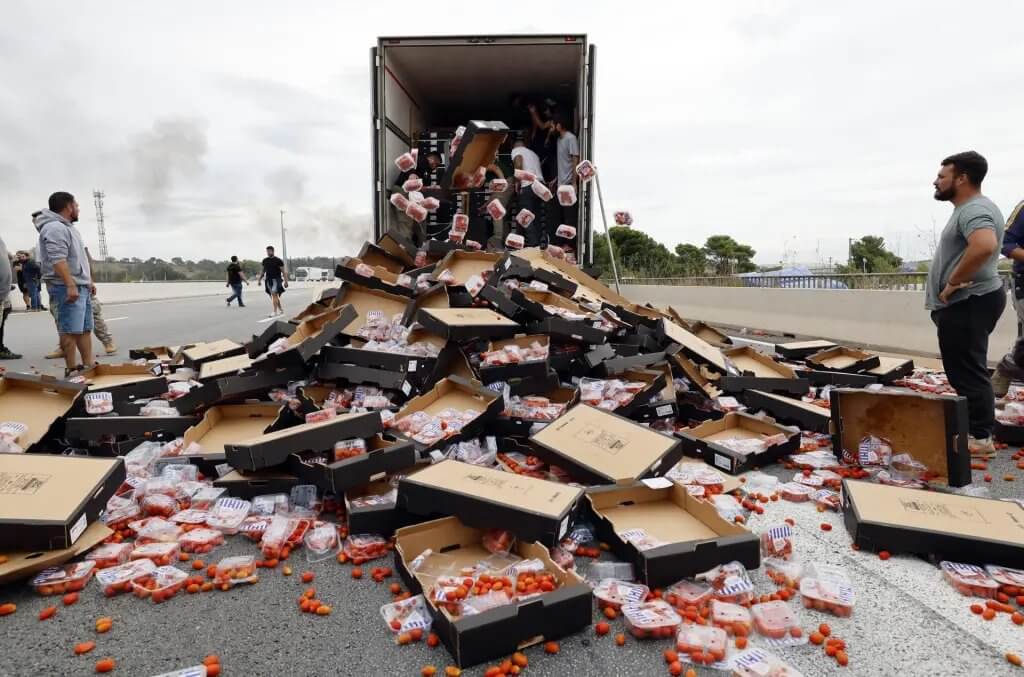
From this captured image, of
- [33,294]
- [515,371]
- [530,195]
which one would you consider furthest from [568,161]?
[33,294]

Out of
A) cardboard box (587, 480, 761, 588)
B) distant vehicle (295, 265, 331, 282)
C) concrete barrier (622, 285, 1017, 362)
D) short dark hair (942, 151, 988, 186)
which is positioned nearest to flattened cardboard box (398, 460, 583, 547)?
cardboard box (587, 480, 761, 588)

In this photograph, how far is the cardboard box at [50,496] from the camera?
228 centimetres

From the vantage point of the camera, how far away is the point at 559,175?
8188 mm

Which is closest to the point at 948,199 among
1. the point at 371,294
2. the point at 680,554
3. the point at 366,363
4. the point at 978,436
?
the point at 978,436

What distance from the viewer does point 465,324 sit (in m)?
4.24

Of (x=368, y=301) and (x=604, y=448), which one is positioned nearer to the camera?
(x=604, y=448)

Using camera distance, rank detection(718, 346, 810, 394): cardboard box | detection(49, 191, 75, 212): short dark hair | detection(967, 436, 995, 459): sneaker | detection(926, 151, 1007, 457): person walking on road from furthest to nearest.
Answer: detection(49, 191, 75, 212): short dark hair < detection(718, 346, 810, 394): cardboard box < detection(967, 436, 995, 459): sneaker < detection(926, 151, 1007, 457): person walking on road

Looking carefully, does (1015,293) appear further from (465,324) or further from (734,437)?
(465,324)

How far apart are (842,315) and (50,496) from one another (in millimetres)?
9580

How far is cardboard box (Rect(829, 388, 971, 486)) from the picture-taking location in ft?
10.2

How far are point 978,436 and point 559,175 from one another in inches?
225

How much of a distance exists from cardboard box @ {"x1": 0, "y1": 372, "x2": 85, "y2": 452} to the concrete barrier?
27.8 feet

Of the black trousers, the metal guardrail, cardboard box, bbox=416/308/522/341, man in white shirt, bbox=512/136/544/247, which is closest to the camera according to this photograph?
the black trousers

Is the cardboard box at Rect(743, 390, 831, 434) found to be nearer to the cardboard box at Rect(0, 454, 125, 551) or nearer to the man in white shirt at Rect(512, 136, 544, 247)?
the cardboard box at Rect(0, 454, 125, 551)
